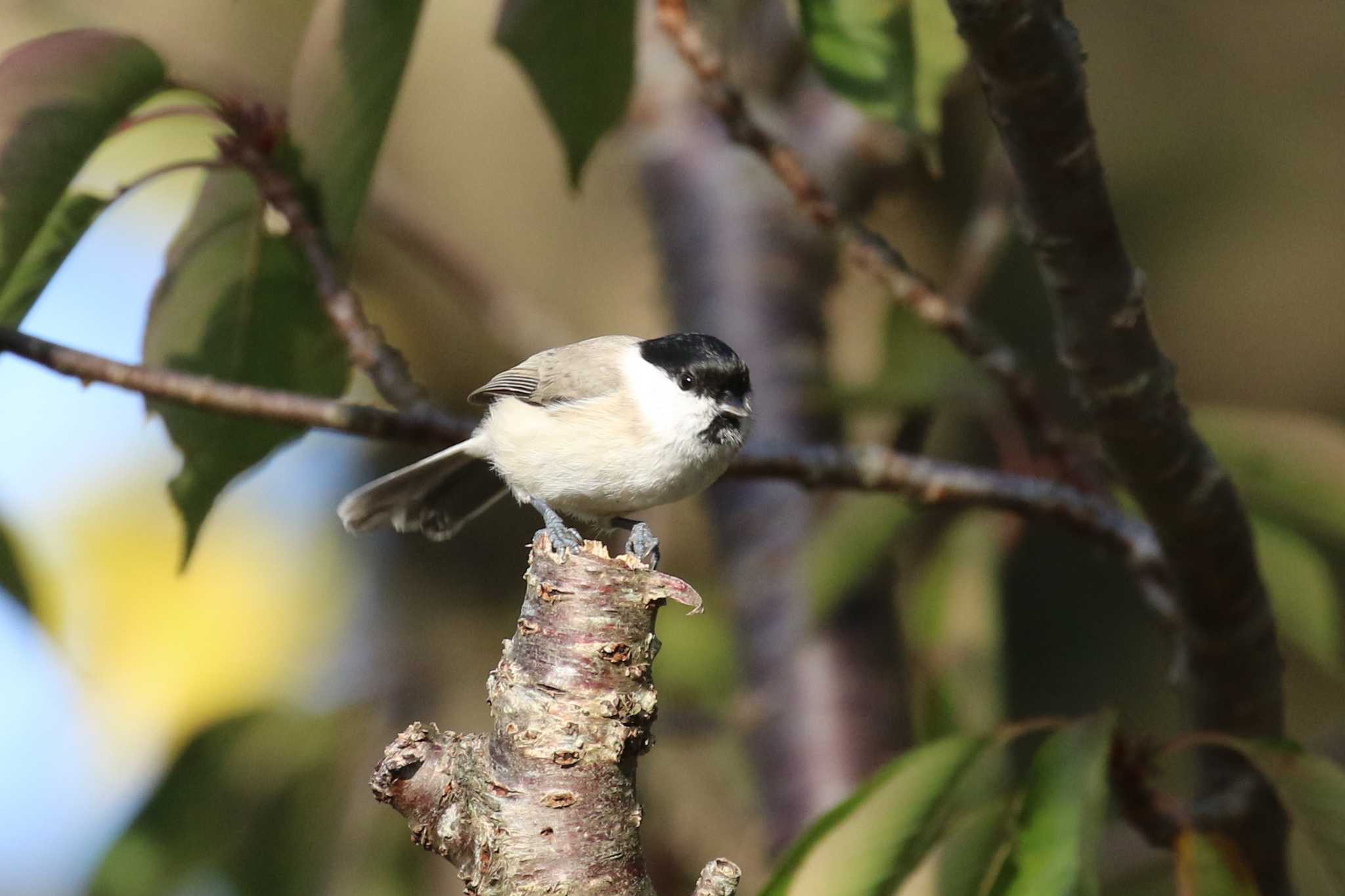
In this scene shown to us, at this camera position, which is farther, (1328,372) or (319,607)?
(1328,372)

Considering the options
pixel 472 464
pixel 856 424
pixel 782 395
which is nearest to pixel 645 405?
pixel 472 464

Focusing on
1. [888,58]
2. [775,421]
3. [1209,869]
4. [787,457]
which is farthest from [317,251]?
[1209,869]

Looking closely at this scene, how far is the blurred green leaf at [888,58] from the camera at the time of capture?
180 cm

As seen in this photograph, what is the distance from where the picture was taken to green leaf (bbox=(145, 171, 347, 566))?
1923mm

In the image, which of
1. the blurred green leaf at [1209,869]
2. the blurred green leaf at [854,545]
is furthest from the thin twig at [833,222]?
the blurred green leaf at [1209,869]

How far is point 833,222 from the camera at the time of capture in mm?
1990

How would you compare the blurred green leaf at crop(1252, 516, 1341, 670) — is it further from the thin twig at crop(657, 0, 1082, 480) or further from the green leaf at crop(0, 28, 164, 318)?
the green leaf at crop(0, 28, 164, 318)

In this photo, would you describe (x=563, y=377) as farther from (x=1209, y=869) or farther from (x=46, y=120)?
(x=1209, y=869)

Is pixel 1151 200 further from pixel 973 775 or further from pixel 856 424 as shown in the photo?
pixel 973 775

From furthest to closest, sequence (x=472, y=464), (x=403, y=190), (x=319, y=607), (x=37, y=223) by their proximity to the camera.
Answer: (x=319, y=607), (x=403, y=190), (x=472, y=464), (x=37, y=223)

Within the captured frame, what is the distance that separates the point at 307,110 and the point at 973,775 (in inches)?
56.9

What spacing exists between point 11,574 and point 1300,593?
2.27 metres

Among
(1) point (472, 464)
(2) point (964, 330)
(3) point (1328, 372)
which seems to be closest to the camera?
(2) point (964, 330)

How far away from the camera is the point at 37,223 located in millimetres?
1669
